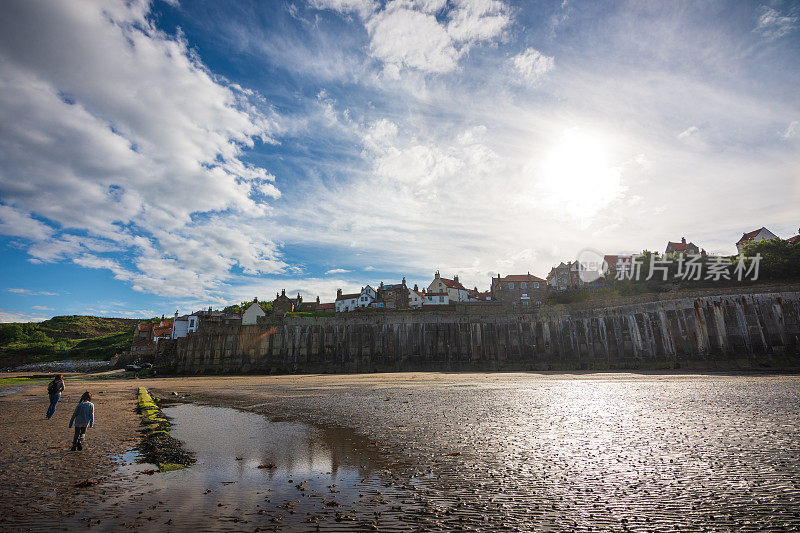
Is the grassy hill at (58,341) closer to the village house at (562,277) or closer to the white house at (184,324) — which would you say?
the white house at (184,324)

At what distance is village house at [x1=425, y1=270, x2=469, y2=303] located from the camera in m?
94.5

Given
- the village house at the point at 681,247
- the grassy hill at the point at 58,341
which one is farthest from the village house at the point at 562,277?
the grassy hill at the point at 58,341

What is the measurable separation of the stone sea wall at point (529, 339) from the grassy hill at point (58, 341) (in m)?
57.7

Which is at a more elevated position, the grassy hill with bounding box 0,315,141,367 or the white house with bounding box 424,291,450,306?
the white house with bounding box 424,291,450,306

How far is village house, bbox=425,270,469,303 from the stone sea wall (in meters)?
42.5

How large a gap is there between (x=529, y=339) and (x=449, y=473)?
149 ft

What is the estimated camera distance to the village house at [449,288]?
94.5 meters

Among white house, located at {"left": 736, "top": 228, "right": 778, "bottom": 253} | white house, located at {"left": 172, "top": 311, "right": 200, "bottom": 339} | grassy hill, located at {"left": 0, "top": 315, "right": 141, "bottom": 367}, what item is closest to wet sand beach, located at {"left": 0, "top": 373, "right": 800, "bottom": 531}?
white house, located at {"left": 736, "top": 228, "right": 778, "bottom": 253}

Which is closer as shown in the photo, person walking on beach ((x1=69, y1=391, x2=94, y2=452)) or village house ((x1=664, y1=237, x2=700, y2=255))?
person walking on beach ((x1=69, y1=391, x2=94, y2=452))

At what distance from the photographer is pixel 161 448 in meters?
11.1

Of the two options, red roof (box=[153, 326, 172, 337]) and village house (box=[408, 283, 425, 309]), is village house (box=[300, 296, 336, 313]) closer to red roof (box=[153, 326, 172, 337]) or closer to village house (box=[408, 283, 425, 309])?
village house (box=[408, 283, 425, 309])

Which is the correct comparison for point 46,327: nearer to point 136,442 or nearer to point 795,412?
point 136,442

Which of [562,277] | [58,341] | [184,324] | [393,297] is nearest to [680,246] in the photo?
[562,277]

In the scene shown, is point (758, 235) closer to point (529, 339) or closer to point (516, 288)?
point (516, 288)
